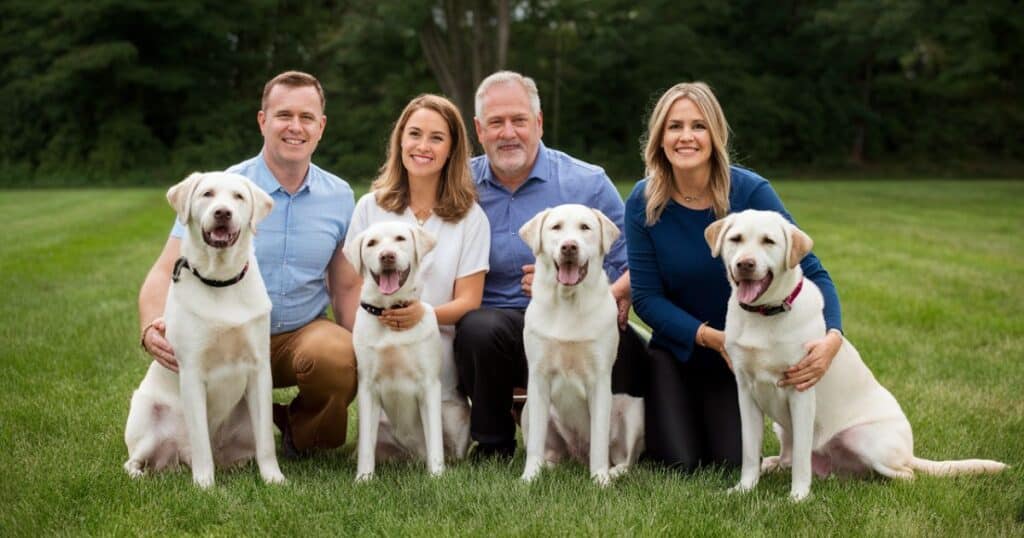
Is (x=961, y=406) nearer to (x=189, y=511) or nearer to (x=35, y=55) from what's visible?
(x=189, y=511)

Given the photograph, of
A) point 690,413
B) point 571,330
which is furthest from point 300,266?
point 690,413

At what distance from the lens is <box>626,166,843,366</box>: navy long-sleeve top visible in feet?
14.3

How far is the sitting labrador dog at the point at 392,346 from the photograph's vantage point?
13.2 feet

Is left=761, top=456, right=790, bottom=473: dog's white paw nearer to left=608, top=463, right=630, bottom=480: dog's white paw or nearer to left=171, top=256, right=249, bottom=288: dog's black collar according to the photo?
left=608, top=463, right=630, bottom=480: dog's white paw

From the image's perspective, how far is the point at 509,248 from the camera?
15.8 feet

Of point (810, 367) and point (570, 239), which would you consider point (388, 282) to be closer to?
point (570, 239)

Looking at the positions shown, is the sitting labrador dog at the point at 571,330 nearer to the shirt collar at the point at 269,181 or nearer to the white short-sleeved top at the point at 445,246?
the white short-sleeved top at the point at 445,246

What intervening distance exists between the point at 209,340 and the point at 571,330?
1.44 meters

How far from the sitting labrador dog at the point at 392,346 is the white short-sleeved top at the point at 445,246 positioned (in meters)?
0.33

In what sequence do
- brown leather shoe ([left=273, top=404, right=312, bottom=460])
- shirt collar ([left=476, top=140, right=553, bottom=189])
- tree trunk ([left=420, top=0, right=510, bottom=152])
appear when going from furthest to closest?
tree trunk ([left=420, top=0, right=510, bottom=152])
shirt collar ([left=476, top=140, right=553, bottom=189])
brown leather shoe ([left=273, top=404, right=312, bottom=460])

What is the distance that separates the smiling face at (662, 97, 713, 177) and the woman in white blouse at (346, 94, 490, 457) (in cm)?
97

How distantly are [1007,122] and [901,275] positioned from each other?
2815 cm

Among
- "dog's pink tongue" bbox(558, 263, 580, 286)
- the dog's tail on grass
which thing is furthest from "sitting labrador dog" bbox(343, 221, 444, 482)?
→ the dog's tail on grass

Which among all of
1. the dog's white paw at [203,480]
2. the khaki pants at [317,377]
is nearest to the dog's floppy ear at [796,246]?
the khaki pants at [317,377]
